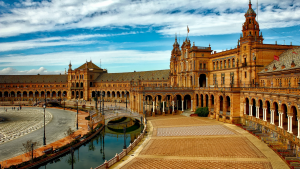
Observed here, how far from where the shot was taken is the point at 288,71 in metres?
39.3

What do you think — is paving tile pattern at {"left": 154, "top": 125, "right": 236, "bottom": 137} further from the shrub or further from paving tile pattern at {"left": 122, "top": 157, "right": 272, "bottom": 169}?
paving tile pattern at {"left": 122, "top": 157, "right": 272, "bottom": 169}

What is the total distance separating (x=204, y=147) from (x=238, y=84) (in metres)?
26.4

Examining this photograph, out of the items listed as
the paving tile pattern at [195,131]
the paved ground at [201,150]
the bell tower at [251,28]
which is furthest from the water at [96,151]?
the bell tower at [251,28]

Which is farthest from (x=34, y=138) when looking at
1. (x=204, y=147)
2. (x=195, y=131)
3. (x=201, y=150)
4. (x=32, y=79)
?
(x=32, y=79)

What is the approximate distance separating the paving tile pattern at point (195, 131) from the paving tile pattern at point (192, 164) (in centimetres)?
1262

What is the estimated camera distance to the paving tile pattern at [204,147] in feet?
95.5

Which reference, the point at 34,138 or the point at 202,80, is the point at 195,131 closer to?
the point at 34,138

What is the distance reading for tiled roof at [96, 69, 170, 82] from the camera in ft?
330

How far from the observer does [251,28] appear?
51.1 metres

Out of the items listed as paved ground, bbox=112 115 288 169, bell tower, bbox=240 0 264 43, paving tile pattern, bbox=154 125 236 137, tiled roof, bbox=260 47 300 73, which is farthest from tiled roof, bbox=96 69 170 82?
paved ground, bbox=112 115 288 169

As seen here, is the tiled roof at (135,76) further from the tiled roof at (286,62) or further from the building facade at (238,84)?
the tiled roof at (286,62)

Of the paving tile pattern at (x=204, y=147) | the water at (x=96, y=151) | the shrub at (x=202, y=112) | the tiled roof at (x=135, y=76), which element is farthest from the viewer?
the tiled roof at (x=135, y=76)

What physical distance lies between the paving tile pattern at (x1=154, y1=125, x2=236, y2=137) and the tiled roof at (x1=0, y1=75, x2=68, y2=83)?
324 ft

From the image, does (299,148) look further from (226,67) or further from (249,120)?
(226,67)
